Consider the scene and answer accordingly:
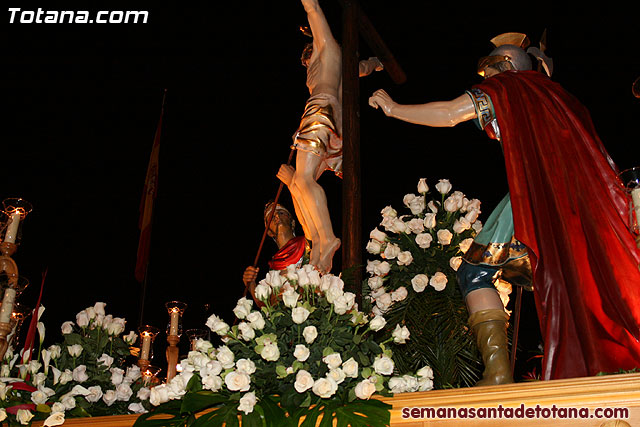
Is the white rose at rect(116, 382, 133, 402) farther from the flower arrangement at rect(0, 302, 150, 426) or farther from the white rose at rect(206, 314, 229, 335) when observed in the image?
the white rose at rect(206, 314, 229, 335)

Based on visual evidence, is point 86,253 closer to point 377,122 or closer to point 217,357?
point 377,122

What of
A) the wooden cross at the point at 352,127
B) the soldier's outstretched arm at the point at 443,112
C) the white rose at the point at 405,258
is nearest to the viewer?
the soldier's outstretched arm at the point at 443,112

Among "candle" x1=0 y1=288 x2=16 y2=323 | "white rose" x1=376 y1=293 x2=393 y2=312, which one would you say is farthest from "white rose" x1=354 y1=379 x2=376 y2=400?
"candle" x1=0 y1=288 x2=16 y2=323

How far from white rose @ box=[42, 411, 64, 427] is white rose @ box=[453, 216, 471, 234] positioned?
81.5 inches

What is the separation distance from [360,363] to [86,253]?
6948mm

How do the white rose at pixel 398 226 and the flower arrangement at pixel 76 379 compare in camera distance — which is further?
the white rose at pixel 398 226

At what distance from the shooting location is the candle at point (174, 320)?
4.62 meters

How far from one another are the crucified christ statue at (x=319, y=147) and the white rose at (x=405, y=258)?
377 millimetres

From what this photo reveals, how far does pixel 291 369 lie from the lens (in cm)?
250

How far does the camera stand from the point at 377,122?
25.1 feet

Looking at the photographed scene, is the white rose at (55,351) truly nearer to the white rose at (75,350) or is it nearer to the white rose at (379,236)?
the white rose at (75,350)

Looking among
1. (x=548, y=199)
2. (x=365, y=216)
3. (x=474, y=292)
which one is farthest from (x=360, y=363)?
(x=365, y=216)

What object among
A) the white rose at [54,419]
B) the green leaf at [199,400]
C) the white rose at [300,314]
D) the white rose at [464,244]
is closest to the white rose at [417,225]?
the white rose at [464,244]

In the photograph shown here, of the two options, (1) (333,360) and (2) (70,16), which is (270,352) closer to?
(1) (333,360)
